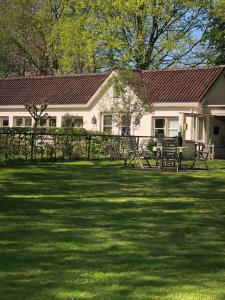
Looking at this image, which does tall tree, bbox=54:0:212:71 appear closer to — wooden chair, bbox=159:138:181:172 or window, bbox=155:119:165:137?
window, bbox=155:119:165:137

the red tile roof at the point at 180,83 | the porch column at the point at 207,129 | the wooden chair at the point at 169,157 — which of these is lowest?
the wooden chair at the point at 169,157

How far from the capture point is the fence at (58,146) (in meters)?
19.5

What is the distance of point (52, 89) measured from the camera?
35.3m

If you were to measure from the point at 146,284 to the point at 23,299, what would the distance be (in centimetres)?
121

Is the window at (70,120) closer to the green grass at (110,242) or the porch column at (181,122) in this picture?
the porch column at (181,122)

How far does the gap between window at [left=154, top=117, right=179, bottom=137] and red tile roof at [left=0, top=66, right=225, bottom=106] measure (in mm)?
1124

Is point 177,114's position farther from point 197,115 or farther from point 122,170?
point 122,170

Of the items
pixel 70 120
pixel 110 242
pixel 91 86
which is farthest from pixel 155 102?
pixel 110 242

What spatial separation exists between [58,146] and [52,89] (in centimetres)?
1418

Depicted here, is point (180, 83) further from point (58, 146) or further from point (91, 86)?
point (58, 146)

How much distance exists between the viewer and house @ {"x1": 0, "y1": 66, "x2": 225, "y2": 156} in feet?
93.2

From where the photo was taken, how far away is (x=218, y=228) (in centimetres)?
818

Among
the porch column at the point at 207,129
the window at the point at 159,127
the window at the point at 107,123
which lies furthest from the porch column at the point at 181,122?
the window at the point at 107,123

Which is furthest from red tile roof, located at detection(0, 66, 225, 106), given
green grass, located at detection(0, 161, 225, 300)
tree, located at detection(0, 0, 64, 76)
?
green grass, located at detection(0, 161, 225, 300)
